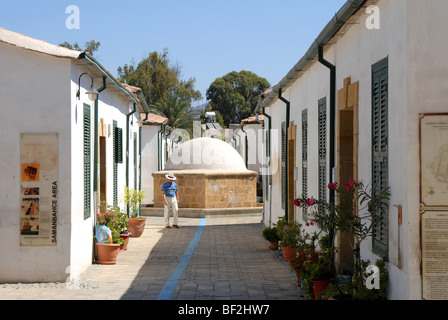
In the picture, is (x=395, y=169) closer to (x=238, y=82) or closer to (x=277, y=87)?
(x=277, y=87)

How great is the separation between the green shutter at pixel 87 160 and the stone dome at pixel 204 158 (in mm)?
13608

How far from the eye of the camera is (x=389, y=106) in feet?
21.5

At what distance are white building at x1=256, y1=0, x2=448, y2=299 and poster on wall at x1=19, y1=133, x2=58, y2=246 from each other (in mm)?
4397

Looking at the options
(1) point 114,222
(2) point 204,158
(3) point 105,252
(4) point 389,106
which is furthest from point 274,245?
(2) point 204,158

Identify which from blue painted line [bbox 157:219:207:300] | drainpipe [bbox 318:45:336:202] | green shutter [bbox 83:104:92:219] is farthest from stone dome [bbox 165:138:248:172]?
drainpipe [bbox 318:45:336:202]

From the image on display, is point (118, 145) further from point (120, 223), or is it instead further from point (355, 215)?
point (355, 215)

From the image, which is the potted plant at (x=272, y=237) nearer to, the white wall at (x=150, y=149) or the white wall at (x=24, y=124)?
the white wall at (x=24, y=124)

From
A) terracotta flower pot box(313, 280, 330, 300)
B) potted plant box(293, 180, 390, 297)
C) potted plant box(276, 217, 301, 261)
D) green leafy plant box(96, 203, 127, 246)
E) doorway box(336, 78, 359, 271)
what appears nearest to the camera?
potted plant box(293, 180, 390, 297)

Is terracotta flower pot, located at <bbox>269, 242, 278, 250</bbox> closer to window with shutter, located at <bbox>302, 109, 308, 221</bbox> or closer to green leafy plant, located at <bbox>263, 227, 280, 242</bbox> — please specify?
green leafy plant, located at <bbox>263, 227, 280, 242</bbox>

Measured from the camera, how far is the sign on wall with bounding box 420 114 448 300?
5770 millimetres

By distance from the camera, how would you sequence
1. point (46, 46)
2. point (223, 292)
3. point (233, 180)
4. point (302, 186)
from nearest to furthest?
point (223, 292) < point (46, 46) < point (302, 186) < point (233, 180)
